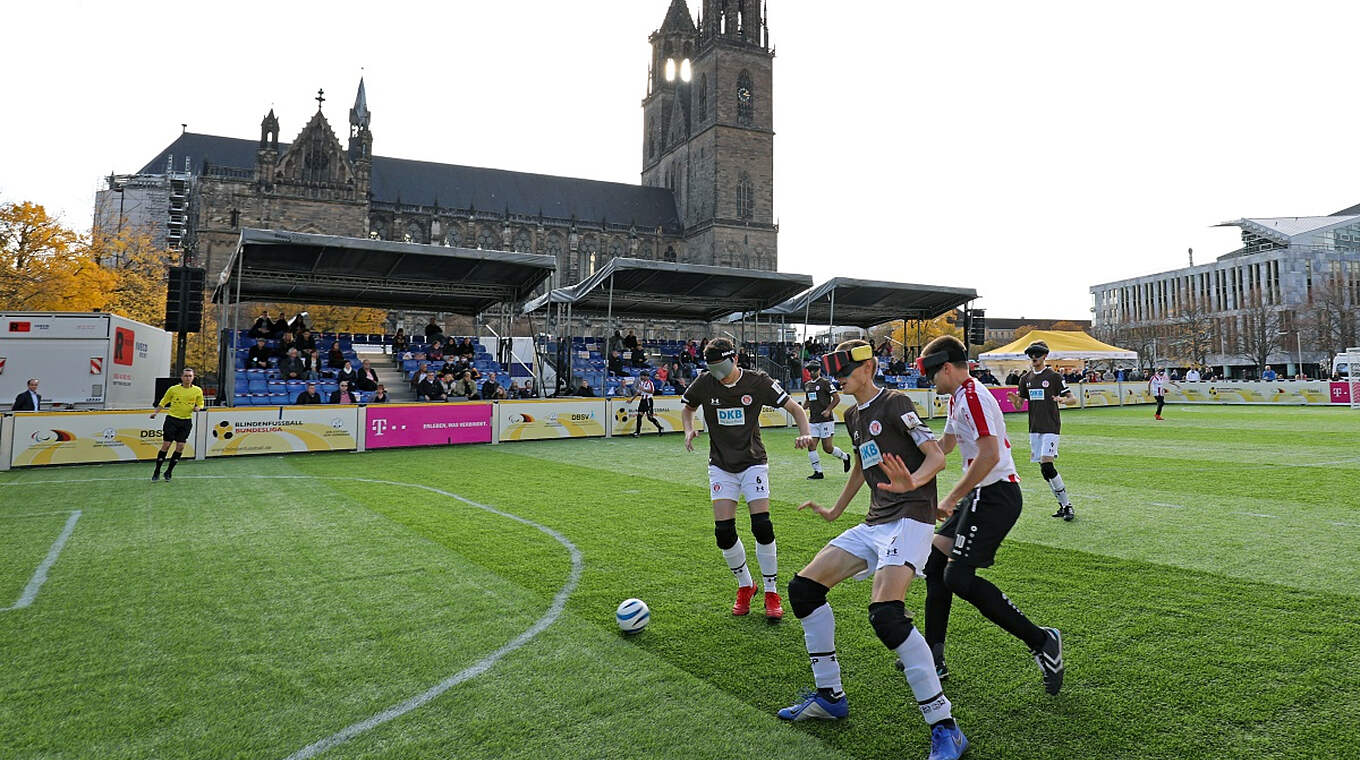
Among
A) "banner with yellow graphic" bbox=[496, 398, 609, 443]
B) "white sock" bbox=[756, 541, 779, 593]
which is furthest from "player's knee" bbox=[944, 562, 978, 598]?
"banner with yellow graphic" bbox=[496, 398, 609, 443]

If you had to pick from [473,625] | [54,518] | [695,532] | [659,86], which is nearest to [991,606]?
[473,625]

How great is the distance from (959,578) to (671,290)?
1047 inches

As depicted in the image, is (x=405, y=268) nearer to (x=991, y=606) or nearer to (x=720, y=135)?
(x=991, y=606)

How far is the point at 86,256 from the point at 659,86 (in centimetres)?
7648

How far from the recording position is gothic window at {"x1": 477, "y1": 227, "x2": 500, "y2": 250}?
264 feet

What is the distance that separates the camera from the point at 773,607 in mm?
5230

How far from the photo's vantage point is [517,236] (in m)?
82.1

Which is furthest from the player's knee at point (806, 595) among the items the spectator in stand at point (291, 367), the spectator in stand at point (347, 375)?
the spectator in stand at point (291, 367)

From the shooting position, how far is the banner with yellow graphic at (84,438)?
15.1 metres

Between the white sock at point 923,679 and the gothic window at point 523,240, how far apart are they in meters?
82.2

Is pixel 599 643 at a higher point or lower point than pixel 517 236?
lower

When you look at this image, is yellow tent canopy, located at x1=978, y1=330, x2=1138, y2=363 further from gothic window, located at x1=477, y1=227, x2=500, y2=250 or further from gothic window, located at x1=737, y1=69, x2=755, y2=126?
gothic window, located at x1=477, y1=227, x2=500, y2=250

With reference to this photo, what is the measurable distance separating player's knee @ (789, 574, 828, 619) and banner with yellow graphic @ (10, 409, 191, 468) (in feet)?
56.9

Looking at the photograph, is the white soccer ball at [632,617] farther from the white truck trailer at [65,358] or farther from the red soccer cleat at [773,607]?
the white truck trailer at [65,358]
